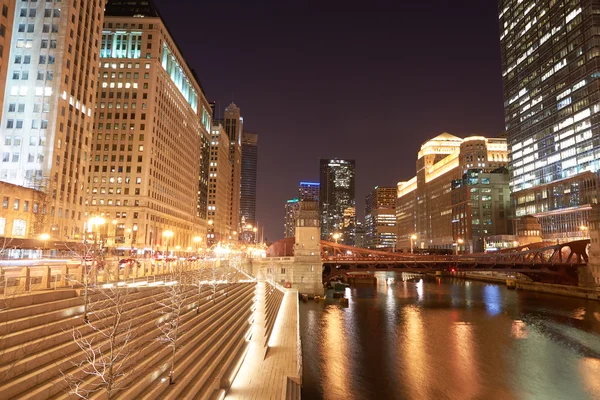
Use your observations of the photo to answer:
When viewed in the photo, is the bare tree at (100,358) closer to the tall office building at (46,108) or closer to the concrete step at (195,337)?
the concrete step at (195,337)

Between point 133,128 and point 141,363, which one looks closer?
point 141,363

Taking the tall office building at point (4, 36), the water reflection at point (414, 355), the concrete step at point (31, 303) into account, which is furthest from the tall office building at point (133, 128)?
the concrete step at point (31, 303)

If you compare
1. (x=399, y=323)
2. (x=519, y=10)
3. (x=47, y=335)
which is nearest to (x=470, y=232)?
(x=519, y=10)

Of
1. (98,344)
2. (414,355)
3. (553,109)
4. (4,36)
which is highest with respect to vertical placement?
(553,109)

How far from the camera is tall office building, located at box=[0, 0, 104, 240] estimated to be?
236 ft

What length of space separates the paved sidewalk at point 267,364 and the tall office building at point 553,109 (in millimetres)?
117986

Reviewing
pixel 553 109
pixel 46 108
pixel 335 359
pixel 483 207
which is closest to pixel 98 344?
pixel 335 359

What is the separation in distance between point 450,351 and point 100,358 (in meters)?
36.1

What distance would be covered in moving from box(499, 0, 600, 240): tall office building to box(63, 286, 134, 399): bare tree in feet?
438

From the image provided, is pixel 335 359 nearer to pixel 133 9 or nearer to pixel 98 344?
pixel 98 344

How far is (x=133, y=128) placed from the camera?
350ft

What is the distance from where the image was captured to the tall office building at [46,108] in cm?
7194

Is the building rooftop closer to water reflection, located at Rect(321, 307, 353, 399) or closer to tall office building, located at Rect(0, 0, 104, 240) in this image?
tall office building, located at Rect(0, 0, 104, 240)

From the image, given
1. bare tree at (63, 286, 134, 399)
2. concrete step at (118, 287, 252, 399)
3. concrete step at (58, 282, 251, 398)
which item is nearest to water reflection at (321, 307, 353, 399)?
concrete step at (118, 287, 252, 399)
